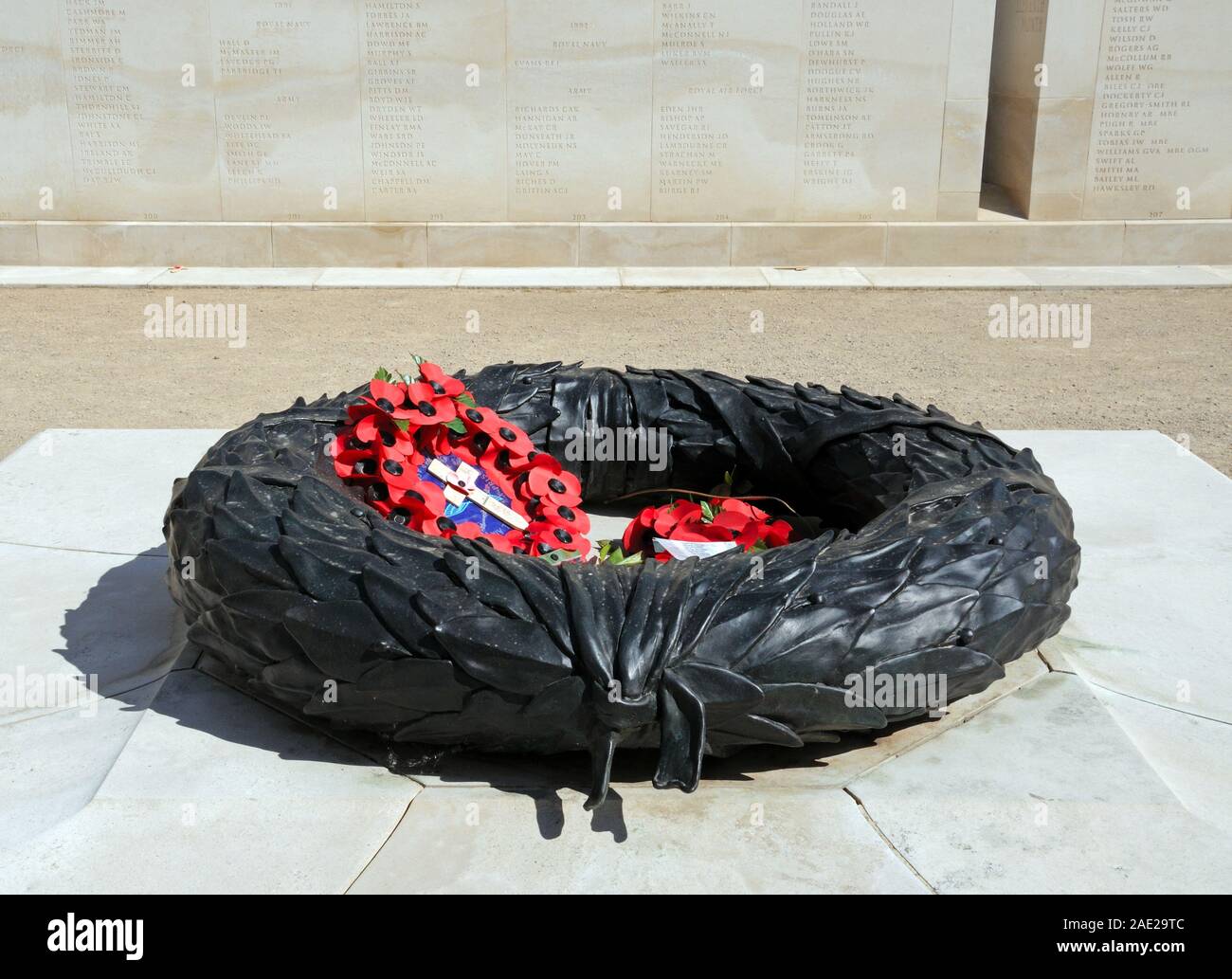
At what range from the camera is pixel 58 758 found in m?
2.73

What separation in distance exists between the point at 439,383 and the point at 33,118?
7262 mm

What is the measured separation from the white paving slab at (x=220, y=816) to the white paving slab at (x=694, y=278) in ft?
22.2

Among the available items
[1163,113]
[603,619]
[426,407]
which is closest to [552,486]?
[426,407]

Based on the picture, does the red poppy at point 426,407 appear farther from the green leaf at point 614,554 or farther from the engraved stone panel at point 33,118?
the engraved stone panel at point 33,118

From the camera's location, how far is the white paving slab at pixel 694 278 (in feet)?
30.3

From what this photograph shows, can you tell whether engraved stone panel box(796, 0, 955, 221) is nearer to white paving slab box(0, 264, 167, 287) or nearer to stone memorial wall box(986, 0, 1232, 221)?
stone memorial wall box(986, 0, 1232, 221)

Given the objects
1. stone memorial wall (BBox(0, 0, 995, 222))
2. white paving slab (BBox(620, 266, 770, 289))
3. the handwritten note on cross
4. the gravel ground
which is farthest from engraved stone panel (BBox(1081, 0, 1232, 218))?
the handwritten note on cross

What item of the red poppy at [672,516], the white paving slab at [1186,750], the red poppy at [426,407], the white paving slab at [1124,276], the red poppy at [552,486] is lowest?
the white paving slab at [1186,750]

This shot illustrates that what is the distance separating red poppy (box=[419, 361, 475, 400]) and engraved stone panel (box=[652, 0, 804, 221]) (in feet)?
20.8

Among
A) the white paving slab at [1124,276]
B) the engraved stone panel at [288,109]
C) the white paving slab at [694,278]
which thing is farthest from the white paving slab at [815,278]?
the engraved stone panel at [288,109]

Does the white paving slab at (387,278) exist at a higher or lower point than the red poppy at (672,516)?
higher

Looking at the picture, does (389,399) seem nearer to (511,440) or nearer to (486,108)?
(511,440)

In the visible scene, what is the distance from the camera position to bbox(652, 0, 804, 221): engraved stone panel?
30.7 ft

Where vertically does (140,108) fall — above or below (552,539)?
above
